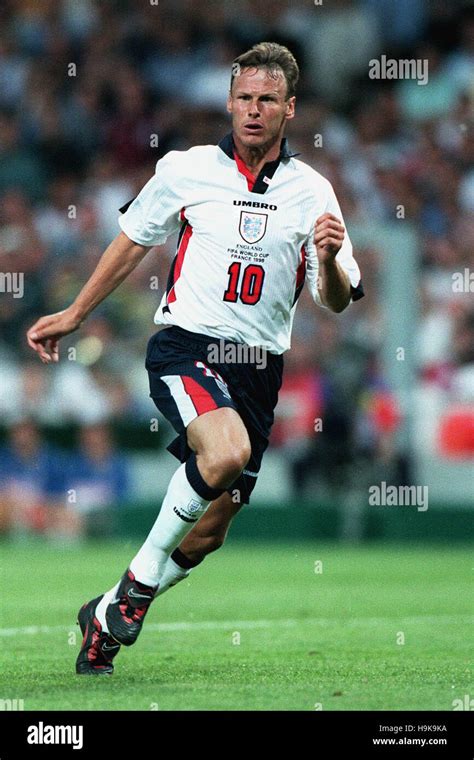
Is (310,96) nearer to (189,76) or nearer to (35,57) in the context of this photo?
(189,76)

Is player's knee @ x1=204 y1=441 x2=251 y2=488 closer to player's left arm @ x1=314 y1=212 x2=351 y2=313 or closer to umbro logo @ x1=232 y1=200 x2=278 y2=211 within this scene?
player's left arm @ x1=314 y1=212 x2=351 y2=313

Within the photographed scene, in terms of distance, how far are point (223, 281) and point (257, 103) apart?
77 cm

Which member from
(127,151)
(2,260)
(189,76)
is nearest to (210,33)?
(189,76)

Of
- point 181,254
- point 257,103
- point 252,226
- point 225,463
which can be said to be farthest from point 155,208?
point 225,463

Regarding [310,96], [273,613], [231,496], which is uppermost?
[310,96]

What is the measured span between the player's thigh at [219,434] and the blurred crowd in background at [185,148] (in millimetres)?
7647

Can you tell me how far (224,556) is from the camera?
42.7 ft

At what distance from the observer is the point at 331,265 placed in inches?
245

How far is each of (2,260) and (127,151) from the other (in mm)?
2245

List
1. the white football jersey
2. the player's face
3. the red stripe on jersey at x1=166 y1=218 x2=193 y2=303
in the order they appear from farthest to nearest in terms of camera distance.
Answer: the red stripe on jersey at x1=166 y1=218 x2=193 y2=303 → the white football jersey → the player's face

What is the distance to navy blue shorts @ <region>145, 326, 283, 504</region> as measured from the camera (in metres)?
6.34

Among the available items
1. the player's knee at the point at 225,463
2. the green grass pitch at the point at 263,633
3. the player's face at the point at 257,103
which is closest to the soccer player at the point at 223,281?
the player's face at the point at 257,103

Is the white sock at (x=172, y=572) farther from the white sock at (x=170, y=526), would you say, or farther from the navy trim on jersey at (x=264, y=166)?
the navy trim on jersey at (x=264, y=166)

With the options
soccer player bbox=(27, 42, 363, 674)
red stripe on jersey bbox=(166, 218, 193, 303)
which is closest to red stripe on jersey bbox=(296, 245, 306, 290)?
soccer player bbox=(27, 42, 363, 674)
